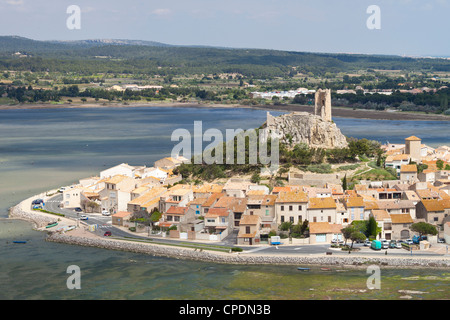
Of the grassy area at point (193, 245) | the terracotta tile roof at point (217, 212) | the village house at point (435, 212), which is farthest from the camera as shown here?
the terracotta tile roof at point (217, 212)

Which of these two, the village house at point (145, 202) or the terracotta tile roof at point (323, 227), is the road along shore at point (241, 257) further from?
the village house at point (145, 202)

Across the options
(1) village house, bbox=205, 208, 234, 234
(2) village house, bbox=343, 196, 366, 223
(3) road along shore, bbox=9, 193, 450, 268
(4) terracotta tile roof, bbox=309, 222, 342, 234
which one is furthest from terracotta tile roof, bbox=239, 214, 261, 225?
(2) village house, bbox=343, 196, 366, 223

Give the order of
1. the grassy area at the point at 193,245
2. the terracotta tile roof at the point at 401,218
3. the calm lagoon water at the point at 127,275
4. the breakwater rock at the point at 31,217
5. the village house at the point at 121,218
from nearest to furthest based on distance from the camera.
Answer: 1. the calm lagoon water at the point at 127,275
2. the grassy area at the point at 193,245
3. the terracotta tile roof at the point at 401,218
4. the village house at the point at 121,218
5. the breakwater rock at the point at 31,217

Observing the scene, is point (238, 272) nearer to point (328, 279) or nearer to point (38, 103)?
point (328, 279)

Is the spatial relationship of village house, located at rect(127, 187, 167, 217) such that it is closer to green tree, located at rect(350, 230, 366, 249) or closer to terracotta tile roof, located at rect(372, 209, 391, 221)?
green tree, located at rect(350, 230, 366, 249)

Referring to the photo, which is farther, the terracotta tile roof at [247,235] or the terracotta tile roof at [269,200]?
the terracotta tile roof at [269,200]

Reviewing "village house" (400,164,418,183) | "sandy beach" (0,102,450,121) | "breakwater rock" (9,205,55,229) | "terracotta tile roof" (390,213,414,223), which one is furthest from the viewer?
"sandy beach" (0,102,450,121)

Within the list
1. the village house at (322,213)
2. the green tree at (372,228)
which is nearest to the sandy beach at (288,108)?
the village house at (322,213)

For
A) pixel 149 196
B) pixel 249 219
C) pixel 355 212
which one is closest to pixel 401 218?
pixel 355 212
